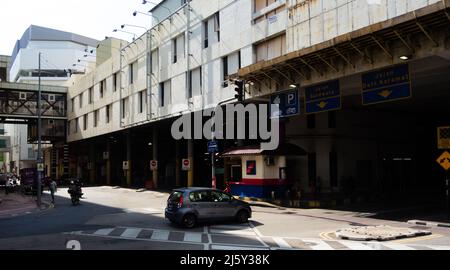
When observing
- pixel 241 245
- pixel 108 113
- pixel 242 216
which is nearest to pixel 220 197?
pixel 242 216

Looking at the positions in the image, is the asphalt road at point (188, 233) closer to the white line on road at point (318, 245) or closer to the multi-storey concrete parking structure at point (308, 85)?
the white line on road at point (318, 245)

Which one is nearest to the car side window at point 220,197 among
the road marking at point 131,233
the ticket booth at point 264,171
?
the road marking at point 131,233

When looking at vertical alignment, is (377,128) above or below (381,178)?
above

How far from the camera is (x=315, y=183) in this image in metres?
31.9

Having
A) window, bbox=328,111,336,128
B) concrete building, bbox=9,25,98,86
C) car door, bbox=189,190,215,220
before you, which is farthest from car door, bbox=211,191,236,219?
concrete building, bbox=9,25,98,86

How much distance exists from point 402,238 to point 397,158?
27.2 metres

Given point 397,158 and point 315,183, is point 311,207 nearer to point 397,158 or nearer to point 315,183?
point 315,183

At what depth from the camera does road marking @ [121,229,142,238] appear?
15111 mm

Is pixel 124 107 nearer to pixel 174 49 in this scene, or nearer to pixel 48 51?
pixel 174 49

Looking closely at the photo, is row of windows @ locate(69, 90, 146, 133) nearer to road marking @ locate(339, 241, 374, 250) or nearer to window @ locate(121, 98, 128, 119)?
window @ locate(121, 98, 128, 119)

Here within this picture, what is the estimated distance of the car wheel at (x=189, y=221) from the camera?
16.9m

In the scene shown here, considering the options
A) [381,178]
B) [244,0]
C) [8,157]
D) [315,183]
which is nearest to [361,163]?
[381,178]

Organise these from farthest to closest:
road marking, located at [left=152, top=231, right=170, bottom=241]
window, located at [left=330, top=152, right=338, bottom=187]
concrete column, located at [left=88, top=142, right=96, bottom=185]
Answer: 1. concrete column, located at [left=88, top=142, right=96, bottom=185]
2. window, located at [left=330, top=152, right=338, bottom=187]
3. road marking, located at [left=152, top=231, right=170, bottom=241]
